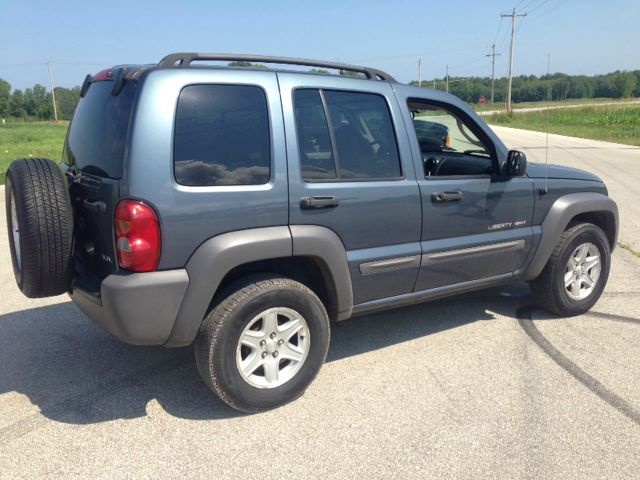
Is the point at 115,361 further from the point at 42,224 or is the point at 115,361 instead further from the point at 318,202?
the point at 318,202

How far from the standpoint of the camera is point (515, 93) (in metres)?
64.8

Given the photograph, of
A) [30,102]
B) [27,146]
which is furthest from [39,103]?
[27,146]

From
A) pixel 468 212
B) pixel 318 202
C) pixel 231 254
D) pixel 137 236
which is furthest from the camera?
pixel 468 212

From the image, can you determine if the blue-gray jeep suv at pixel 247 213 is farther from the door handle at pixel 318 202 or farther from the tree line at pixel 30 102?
the tree line at pixel 30 102

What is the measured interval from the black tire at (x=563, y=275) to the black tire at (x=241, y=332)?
2191 mm

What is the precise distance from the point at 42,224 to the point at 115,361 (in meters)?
1.29

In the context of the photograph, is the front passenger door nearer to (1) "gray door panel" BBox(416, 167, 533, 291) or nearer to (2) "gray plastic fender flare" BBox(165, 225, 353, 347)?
(1) "gray door panel" BBox(416, 167, 533, 291)

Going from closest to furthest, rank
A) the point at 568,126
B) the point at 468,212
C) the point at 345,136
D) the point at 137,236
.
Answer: the point at 137,236, the point at 345,136, the point at 468,212, the point at 568,126

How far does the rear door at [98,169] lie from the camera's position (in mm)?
2957

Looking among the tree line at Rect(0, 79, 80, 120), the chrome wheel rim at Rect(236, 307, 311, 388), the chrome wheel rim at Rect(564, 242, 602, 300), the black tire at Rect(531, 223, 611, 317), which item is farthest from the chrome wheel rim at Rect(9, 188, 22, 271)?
the tree line at Rect(0, 79, 80, 120)

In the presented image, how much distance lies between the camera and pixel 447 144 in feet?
16.3

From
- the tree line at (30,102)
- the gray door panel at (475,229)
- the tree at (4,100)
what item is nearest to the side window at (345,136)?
the gray door panel at (475,229)

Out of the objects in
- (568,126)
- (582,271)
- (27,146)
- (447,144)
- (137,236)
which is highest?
(447,144)

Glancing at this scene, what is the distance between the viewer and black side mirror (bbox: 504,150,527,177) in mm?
4023
